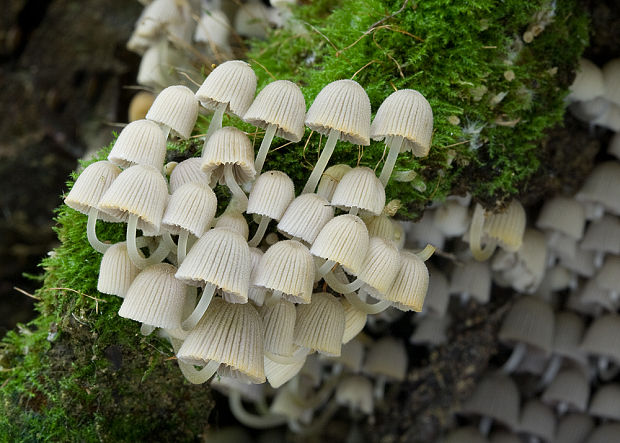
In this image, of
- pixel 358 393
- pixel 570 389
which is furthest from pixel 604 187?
pixel 358 393

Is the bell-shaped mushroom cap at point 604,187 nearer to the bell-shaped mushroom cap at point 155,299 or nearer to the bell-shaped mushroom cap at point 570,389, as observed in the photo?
the bell-shaped mushroom cap at point 570,389

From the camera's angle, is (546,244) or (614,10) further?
(546,244)

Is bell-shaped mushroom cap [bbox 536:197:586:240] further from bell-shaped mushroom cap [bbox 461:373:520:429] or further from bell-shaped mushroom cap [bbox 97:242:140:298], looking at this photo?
bell-shaped mushroom cap [bbox 97:242:140:298]

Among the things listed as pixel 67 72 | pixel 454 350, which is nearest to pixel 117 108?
pixel 67 72

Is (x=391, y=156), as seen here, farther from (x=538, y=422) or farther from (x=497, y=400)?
(x=538, y=422)

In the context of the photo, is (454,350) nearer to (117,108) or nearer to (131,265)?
(131,265)

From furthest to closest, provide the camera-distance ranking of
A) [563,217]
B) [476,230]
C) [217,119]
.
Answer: [563,217] → [476,230] → [217,119]

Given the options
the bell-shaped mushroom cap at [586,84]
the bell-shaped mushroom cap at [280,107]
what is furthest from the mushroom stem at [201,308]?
the bell-shaped mushroom cap at [586,84]
